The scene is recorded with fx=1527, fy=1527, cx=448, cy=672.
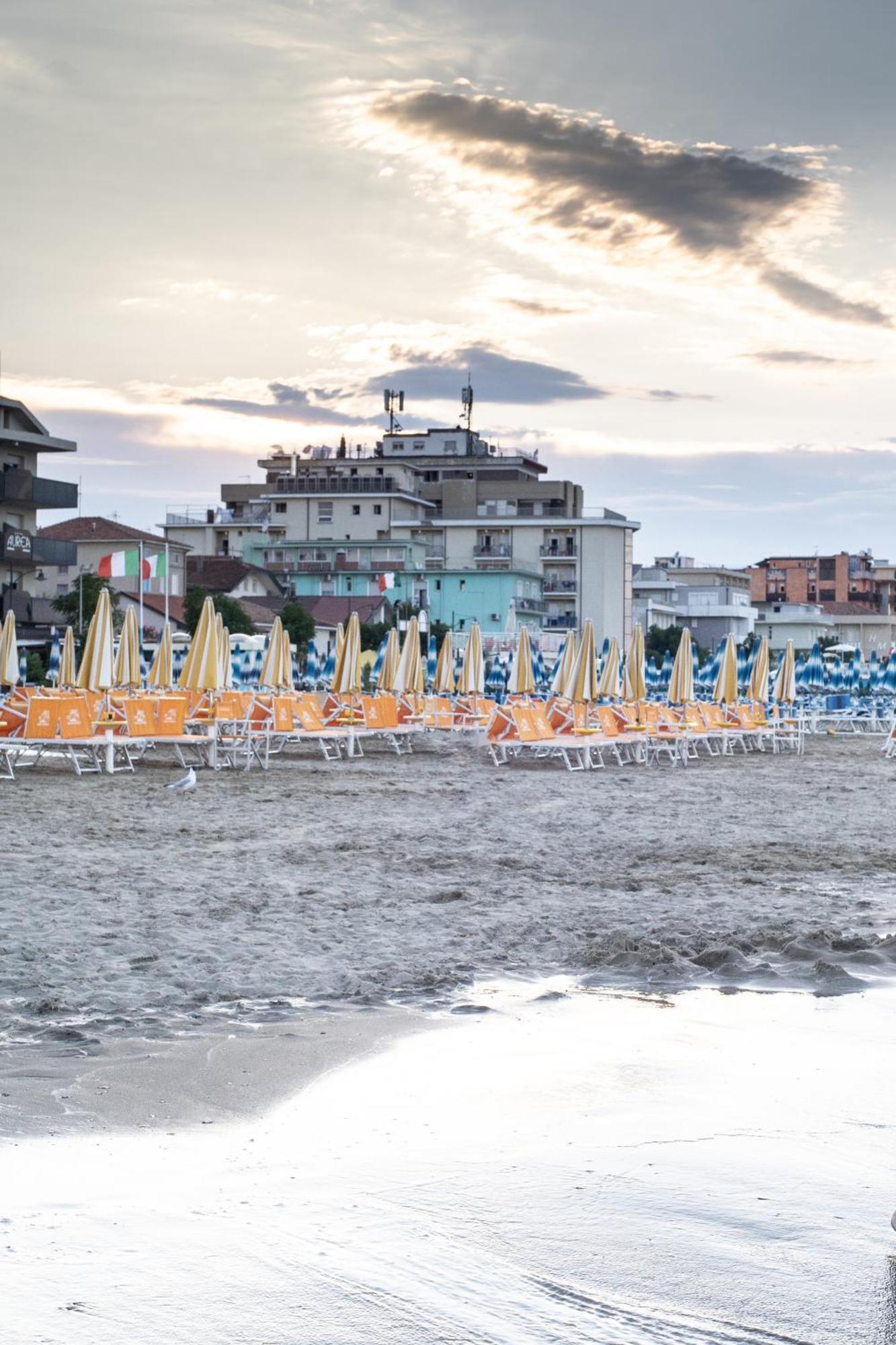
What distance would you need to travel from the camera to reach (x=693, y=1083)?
591 centimetres

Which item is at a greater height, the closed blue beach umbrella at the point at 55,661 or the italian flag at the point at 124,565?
the italian flag at the point at 124,565

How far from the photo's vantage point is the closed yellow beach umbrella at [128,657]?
23047 millimetres

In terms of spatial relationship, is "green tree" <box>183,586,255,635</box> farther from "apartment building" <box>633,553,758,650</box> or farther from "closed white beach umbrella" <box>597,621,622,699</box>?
"apartment building" <box>633,553,758,650</box>

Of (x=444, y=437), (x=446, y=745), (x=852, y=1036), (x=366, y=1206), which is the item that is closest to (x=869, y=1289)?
(x=366, y=1206)

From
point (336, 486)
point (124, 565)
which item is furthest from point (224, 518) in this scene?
point (124, 565)

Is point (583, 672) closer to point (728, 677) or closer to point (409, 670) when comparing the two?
point (409, 670)

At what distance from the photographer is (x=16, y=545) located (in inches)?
2234

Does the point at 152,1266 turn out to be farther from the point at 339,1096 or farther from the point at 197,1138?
the point at 339,1096

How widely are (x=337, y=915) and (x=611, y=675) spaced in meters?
18.8

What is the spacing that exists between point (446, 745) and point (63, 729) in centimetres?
1034

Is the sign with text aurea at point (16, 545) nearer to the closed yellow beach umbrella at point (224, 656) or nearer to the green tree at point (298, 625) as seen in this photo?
the green tree at point (298, 625)

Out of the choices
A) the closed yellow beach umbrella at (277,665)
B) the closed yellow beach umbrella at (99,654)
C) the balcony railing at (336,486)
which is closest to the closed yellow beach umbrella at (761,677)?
the closed yellow beach umbrella at (277,665)

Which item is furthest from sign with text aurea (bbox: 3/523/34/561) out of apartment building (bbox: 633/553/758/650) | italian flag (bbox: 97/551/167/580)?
apartment building (bbox: 633/553/758/650)

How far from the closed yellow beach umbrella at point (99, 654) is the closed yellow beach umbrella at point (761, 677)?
16728mm
